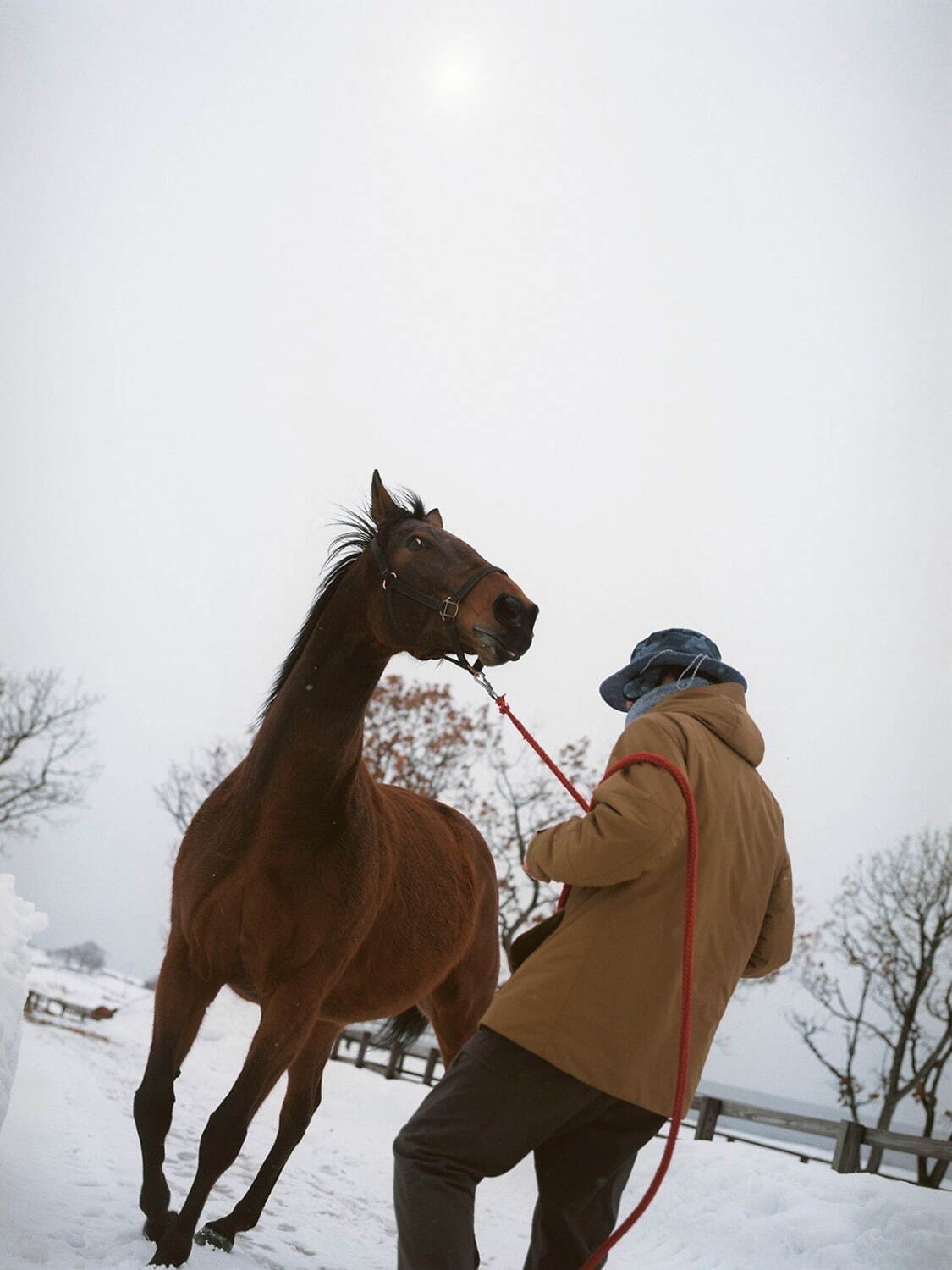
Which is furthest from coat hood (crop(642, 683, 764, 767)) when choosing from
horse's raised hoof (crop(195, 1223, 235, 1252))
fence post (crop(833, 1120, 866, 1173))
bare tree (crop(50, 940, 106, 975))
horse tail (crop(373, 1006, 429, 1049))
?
bare tree (crop(50, 940, 106, 975))

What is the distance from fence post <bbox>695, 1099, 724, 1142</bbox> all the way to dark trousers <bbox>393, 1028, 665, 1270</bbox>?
30.0ft

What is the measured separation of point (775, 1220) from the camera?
18.2 feet

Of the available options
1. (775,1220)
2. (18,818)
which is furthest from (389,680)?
(775,1220)

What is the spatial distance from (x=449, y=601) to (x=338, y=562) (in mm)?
842

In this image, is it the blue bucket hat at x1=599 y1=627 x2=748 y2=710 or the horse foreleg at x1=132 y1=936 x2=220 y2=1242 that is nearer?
the blue bucket hat at x1=599 y1=627 x2=748 y2=710

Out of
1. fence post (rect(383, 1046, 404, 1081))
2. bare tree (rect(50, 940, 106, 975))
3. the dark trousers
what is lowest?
bare tree (rect(50, 940, 106, 975))

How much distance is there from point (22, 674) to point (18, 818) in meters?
3.39

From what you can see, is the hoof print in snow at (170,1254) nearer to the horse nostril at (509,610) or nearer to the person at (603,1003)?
the person at (603,1003)

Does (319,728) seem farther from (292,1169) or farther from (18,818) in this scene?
(18,818)

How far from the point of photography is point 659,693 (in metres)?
2.51

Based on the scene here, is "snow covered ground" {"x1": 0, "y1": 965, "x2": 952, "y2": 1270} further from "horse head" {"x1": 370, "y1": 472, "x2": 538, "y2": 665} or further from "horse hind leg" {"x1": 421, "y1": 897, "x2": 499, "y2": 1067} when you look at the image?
"horse head" {"x1": 370, "y1": 472, "x2": 538, "y2": 665}

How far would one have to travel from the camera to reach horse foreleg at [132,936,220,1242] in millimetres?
3182

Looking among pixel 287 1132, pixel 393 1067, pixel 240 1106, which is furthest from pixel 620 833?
pixel 393 1067

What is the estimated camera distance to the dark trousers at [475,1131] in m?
1.99
